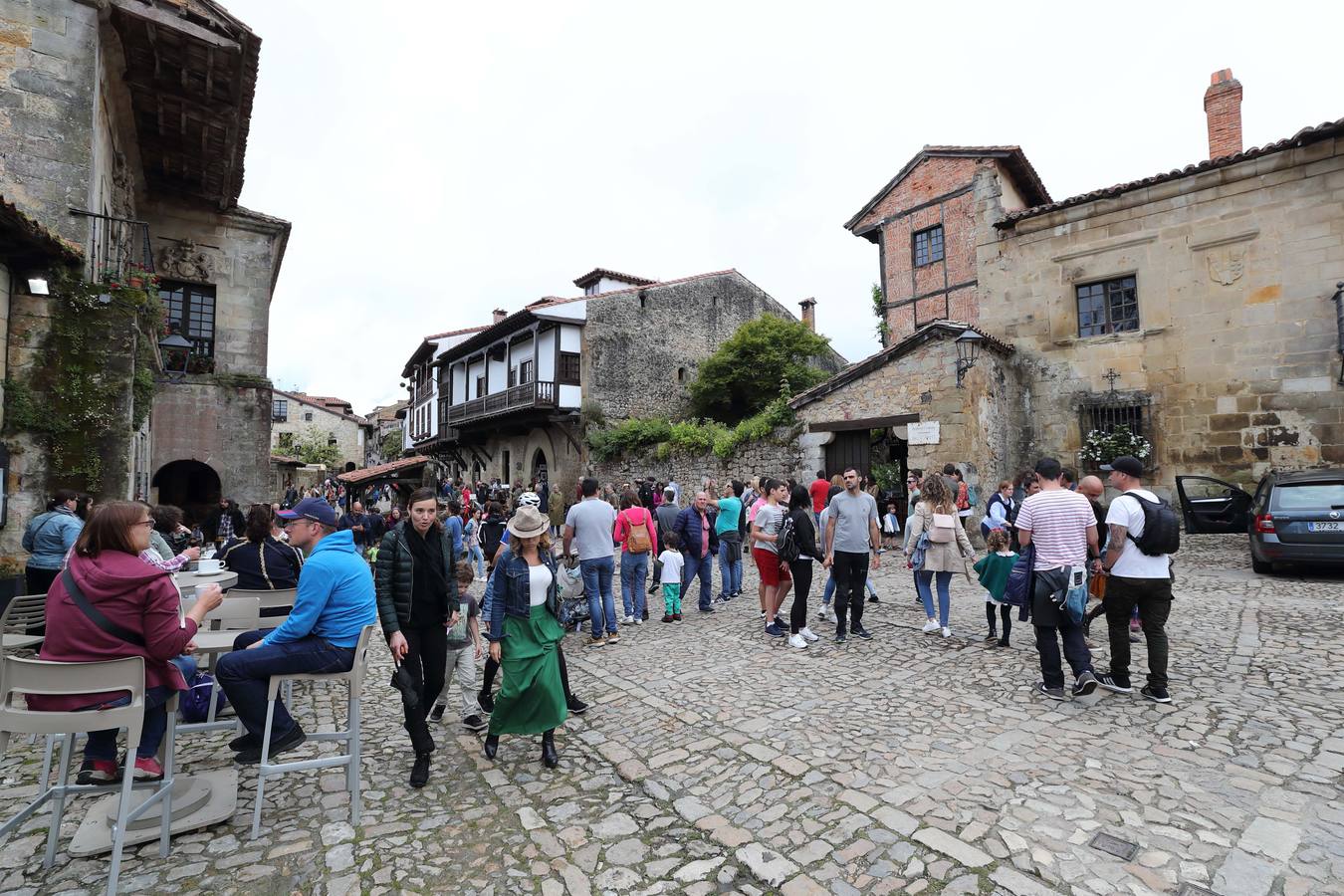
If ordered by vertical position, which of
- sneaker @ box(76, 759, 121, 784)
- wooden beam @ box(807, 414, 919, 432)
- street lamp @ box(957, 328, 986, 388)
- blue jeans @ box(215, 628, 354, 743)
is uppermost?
street lamp @ box(957, 328, 986, 388)

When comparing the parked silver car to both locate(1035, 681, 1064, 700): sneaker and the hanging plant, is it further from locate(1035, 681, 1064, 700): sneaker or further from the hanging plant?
locate(1035, 681, 1064, 700): sneaker

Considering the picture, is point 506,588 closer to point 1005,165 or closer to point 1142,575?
point 1142,575

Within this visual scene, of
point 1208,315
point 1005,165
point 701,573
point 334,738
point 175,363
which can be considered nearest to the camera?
point 334,738

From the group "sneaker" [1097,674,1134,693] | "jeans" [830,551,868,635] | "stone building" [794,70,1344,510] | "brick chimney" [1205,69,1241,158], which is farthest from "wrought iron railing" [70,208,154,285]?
"brick chimney" [1205,69,1241,158]

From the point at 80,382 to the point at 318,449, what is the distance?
41325 mm

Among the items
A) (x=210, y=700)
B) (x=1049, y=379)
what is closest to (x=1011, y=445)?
(x=1049, y=379)

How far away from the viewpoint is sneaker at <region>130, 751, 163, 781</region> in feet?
10.6

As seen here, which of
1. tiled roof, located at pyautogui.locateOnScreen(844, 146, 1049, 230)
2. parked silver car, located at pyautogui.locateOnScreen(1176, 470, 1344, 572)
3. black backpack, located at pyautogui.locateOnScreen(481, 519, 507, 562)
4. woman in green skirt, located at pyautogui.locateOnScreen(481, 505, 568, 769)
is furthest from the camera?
tiled roof, located at pyautogui.locateOnScreen(844, 146, 1049, 230)

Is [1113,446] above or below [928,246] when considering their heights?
below

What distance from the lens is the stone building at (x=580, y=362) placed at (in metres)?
23.8

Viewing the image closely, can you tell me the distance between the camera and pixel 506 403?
81.3 feet

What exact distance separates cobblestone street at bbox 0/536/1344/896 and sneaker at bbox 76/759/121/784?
0.28 meters

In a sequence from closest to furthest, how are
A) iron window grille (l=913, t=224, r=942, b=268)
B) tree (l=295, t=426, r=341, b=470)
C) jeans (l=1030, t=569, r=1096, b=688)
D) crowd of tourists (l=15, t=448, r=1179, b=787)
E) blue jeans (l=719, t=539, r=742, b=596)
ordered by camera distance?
crowd of tourists (l=15, t=448, r=1179, b=787), jeans (l=1030, t=569, r=1096, b=688), blue jeans (l=719, t=539, r=742, b=596), iron window grille (l=913, t=224, r=942, b=268), tree (l=295, t=426, r=341, b=470)

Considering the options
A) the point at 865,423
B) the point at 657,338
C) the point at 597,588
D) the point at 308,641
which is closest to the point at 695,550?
the point at 597,588
